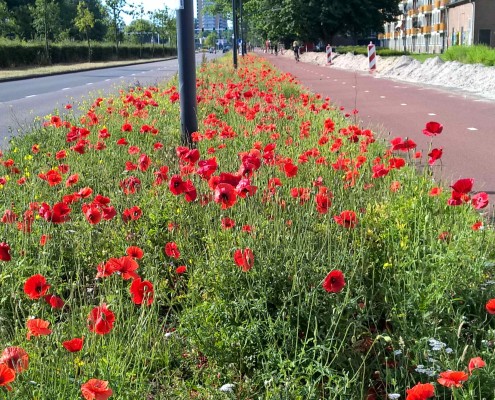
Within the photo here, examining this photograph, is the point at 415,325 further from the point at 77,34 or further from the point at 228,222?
the point at 77,34

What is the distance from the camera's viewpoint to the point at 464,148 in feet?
32.6

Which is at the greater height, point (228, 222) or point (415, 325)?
point (228, 222)

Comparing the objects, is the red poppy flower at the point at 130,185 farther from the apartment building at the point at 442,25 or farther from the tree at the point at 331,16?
the tree at the point at 331,16

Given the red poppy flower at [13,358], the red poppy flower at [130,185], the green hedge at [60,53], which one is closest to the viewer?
the red poppy flower at [13,358]

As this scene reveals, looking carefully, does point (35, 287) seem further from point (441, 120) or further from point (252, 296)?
point (441, 120)

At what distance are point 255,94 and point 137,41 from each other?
267 ft

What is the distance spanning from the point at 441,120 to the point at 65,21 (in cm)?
7846

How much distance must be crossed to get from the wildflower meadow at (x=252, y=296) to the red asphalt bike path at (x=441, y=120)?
48.7 inches

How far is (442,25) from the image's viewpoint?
7444 centimetres

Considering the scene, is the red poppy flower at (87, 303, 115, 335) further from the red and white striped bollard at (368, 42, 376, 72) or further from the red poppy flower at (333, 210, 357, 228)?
the red and white striped bollard at (368, 42, 376, 72)

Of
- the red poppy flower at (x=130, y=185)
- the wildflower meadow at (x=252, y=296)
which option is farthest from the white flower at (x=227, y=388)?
the red poppy flower at (x=130, y=185)

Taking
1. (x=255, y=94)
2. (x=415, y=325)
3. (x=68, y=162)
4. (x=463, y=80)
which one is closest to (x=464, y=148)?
(x=255, y=94)

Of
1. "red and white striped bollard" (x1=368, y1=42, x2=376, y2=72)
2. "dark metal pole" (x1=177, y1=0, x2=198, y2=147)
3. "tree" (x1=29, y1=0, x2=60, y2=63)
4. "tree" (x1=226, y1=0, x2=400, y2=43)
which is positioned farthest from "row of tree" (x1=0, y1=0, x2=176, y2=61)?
"dark metal pole" (x1=177, y1=0, x2=198, y2=147)

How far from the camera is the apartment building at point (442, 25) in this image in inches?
2389
